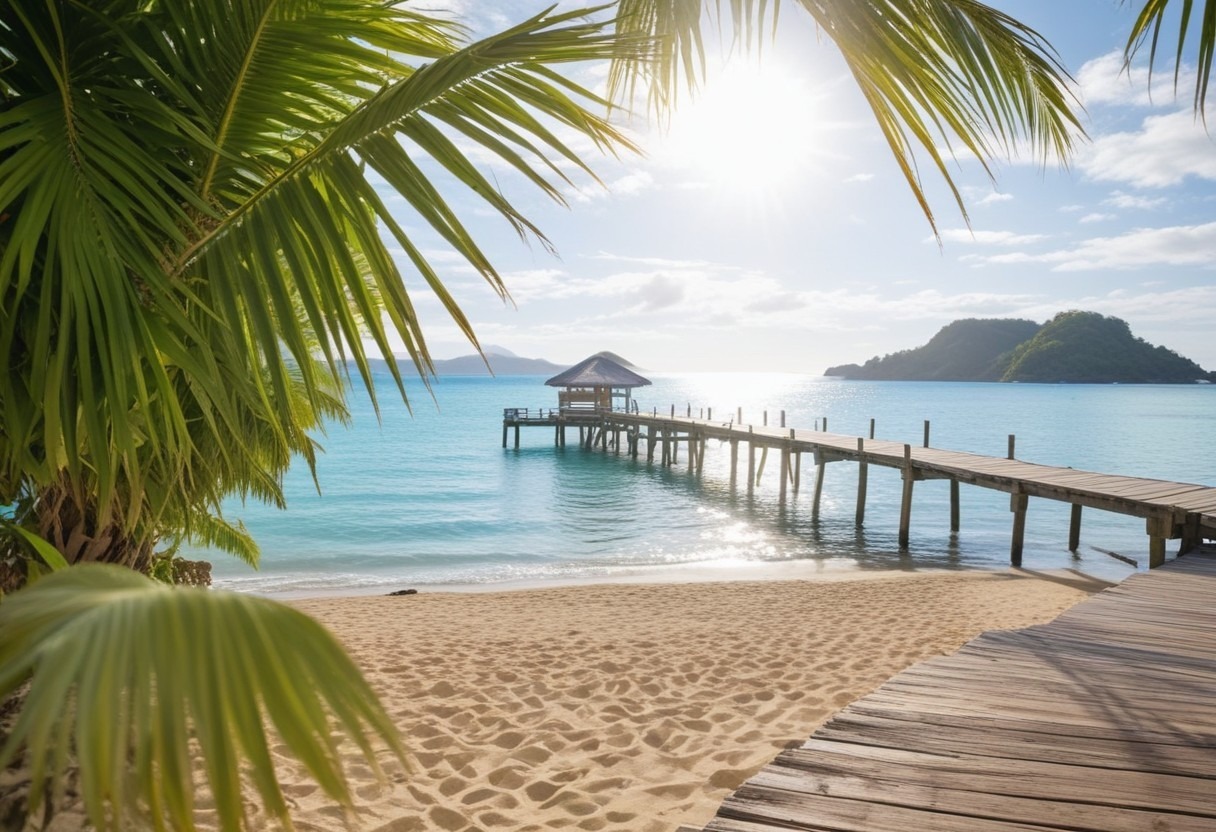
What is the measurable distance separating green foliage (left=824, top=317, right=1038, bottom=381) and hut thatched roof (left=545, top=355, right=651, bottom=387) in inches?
5420

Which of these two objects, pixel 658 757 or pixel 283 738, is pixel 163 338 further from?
pixel 658 757

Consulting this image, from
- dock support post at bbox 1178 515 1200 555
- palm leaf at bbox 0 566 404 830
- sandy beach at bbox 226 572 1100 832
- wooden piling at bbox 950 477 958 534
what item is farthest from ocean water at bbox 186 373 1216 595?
dock support post at bbox 1178 515 1200 555

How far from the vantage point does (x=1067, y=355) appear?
131625 mm

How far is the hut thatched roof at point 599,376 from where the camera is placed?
125ft

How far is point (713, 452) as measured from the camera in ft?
155

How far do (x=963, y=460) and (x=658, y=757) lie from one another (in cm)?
1391

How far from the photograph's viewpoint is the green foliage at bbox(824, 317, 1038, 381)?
158m

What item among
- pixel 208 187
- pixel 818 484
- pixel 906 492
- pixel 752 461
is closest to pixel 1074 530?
pixel 906 492

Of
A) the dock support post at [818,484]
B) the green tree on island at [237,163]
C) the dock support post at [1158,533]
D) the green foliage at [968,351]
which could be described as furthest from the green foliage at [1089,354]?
the green tree on island at [237,163]

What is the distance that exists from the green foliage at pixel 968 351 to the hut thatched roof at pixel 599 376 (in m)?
138

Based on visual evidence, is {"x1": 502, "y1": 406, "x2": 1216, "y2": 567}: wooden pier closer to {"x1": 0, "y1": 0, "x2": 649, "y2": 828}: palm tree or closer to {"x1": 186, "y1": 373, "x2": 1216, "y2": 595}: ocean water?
{"x1": 186, "y1": 373, "x2": 1216, "y2": 595}: ocean water

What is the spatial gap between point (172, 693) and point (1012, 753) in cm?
264

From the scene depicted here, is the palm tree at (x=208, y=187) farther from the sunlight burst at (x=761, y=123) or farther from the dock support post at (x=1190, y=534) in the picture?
the dock support post at (x=1190, y=534)

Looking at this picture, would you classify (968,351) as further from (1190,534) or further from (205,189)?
(205,189)
